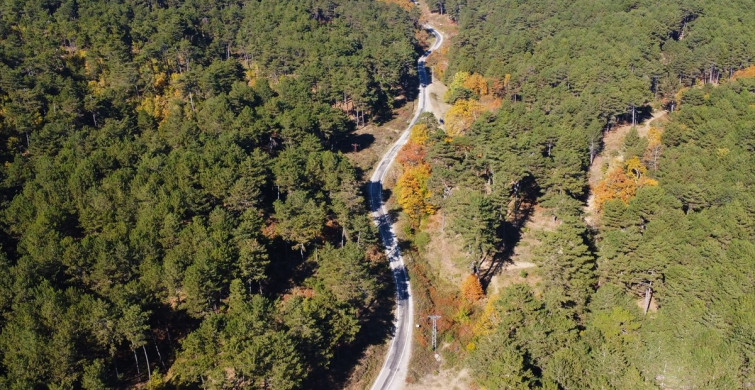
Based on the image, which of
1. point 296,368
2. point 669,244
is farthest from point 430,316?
point 669,244

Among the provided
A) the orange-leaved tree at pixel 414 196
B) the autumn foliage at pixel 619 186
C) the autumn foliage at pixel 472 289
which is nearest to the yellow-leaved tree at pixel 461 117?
the orange-leaved tree at pixel 414 196

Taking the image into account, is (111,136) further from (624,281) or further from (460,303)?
(624,281)

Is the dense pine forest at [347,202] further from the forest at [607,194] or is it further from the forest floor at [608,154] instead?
the forest floor at [608,154]

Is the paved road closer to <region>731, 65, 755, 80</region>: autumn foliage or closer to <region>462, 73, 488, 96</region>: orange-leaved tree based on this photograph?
<region>462, 73, 488, 96</region>: orange-leaved tree

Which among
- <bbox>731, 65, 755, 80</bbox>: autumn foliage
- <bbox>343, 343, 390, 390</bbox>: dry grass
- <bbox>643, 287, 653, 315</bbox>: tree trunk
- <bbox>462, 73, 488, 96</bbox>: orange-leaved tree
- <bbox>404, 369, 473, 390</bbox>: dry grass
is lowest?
<bbox>404, 369, 473, 390</bbox>: dry grass

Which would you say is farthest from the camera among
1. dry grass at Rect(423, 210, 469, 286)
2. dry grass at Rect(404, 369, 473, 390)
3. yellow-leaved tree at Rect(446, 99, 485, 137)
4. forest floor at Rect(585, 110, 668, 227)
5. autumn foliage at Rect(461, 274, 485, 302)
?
yellow-leaved tree at Rect(446, 99, 485, 137)

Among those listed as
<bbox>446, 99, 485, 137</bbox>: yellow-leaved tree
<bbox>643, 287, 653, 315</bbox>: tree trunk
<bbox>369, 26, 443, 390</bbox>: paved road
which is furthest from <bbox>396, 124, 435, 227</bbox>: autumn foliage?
<bbox>643, 287, 653, 315</bbox>: tree trunk
